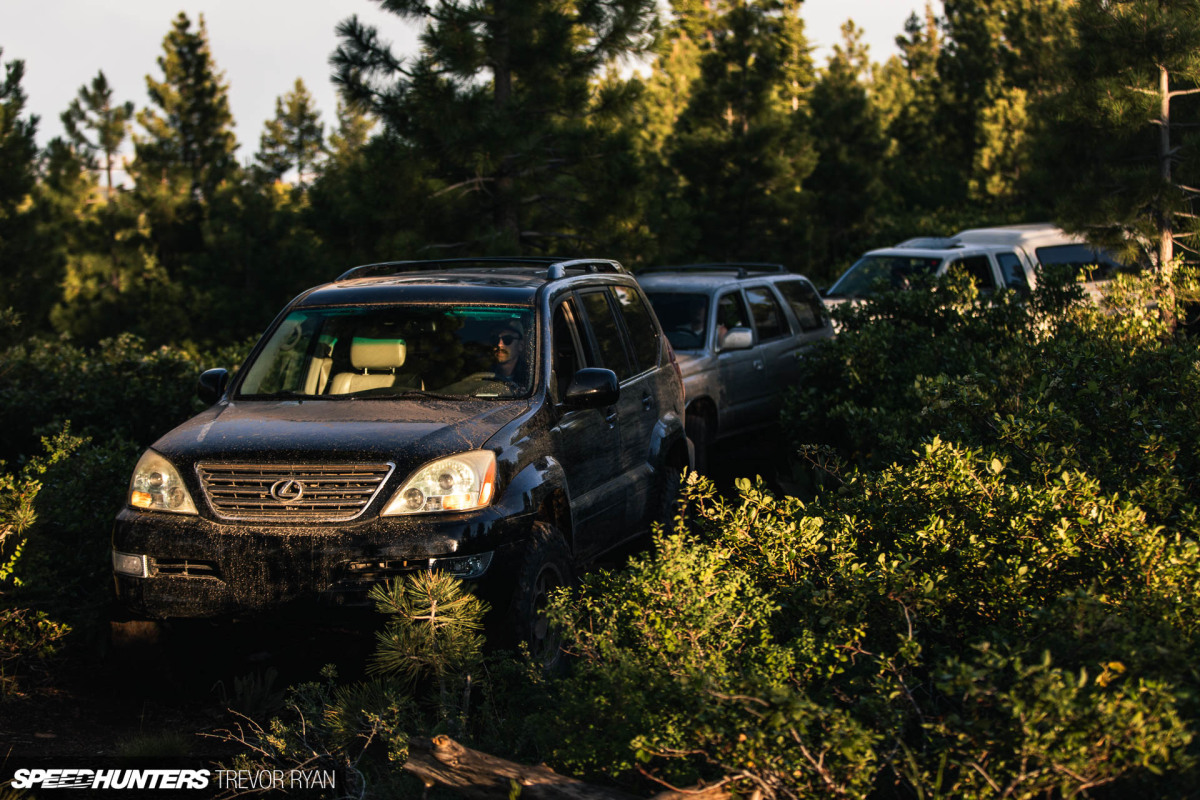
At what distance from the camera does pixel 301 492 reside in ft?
16.3

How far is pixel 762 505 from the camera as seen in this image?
4707 millimetres

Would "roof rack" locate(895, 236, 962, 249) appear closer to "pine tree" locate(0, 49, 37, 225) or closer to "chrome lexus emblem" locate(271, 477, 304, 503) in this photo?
"chrome lexus emblem" locate(271, 477, 304, 503)

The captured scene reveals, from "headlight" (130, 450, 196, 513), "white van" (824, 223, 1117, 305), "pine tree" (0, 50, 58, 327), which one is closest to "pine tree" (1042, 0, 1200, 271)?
"white van" (824, 223, 1117, 305)

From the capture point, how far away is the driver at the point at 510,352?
5938mm

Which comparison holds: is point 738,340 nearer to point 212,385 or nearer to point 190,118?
point 212,385

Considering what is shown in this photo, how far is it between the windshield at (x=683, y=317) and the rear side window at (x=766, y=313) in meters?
0.71

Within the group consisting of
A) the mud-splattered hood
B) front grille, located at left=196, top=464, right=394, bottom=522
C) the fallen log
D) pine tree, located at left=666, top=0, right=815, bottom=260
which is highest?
pine tree, located at left=666, top=0, right=815, bottom=260

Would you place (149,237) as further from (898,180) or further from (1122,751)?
(1122,751)

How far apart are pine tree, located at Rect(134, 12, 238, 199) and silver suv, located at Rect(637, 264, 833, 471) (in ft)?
103

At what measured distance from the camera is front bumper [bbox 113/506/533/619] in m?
4.82

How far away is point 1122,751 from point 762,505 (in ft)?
6.19

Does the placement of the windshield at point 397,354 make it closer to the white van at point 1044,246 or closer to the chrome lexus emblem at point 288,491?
the chrome lexus emblem at point 288,491

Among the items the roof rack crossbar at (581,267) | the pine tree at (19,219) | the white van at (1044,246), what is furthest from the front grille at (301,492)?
the pine tree at (19,219)

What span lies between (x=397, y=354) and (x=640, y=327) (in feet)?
6.50
